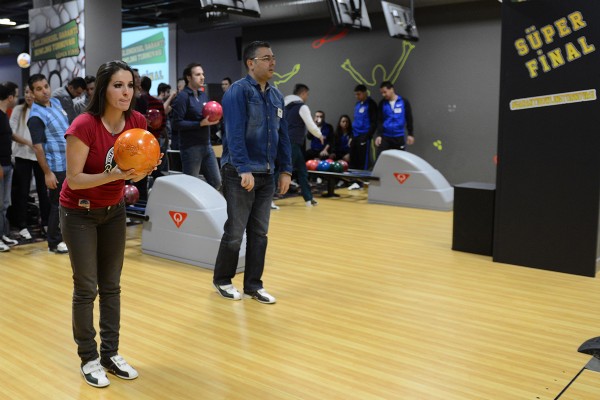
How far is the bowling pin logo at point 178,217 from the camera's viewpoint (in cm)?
472

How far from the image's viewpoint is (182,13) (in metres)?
12.4

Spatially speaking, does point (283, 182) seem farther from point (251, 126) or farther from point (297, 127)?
point (297, 127)

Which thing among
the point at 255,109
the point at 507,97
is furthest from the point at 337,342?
the point at 507,97

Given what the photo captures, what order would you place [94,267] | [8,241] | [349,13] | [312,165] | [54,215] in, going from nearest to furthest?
[94,267] → [54,215] → [8,241] → [349,13] → [312,165]

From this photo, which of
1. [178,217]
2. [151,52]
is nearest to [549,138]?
[178,217]

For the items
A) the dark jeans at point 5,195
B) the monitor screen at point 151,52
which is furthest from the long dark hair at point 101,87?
the monitor screen at point 151,52

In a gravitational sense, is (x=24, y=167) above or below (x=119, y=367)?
above

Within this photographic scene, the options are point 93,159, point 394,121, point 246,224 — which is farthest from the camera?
point 394,121

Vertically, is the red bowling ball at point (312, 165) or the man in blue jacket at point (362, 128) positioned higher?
the man in blue jacket at point (362, 128)

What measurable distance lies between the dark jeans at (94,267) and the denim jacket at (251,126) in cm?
102

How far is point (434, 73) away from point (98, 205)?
307 inches

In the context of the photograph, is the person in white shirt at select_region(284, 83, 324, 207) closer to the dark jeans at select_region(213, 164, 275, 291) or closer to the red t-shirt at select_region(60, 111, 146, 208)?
the dark jeans at select_region(213, 164, 275, 291)

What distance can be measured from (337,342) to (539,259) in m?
2.27

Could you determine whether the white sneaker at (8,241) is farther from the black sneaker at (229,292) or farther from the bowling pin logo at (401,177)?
the bowling pin logo at (401,177)
